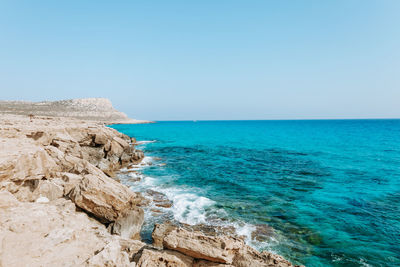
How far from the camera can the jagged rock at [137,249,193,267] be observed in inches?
269

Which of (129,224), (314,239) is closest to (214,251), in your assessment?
(129,224)

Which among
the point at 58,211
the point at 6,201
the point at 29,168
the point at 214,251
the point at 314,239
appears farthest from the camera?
the point at 314,239

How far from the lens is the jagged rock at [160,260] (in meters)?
6.83

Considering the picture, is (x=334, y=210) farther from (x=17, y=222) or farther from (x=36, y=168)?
(x=36, y=168)

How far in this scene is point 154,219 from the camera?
45.5 ft

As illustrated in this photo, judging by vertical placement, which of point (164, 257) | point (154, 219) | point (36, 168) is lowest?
point (154, 219)

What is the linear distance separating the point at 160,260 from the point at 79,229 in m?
3.35

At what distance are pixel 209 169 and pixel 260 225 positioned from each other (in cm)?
1507

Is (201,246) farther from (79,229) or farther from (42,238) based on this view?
(42,238)

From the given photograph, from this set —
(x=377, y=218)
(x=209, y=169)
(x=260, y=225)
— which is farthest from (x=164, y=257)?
(x=209, y=169)

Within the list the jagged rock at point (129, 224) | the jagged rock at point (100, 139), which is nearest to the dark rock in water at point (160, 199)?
the jagged rock at point (129, 224)

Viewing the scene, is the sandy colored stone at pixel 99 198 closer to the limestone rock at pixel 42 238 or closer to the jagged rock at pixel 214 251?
the limestone rock at pixel 42 238

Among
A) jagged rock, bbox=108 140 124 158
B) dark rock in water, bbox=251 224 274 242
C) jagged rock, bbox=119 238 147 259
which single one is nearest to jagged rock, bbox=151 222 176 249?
jagged rock, bbox=119 238 147 259

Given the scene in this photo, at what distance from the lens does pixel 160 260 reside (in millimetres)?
6973
